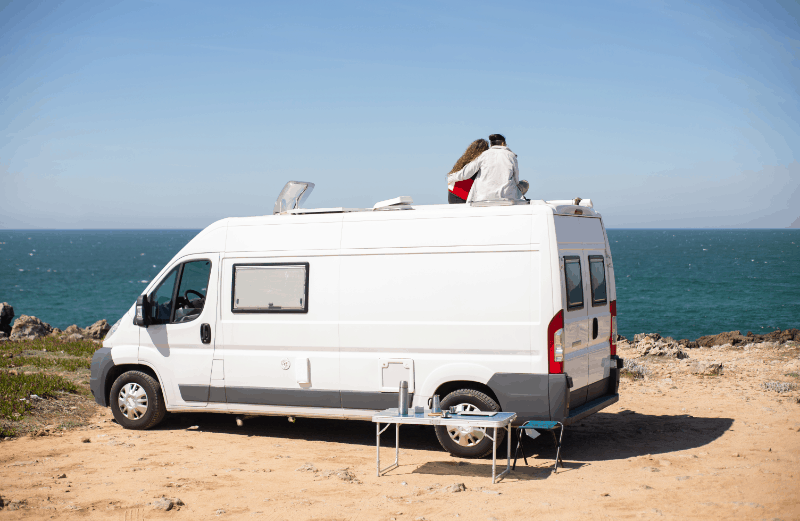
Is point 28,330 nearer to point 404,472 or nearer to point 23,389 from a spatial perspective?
point 23,389

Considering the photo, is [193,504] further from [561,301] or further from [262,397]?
[561,301]

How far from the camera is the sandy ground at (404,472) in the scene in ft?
20.5

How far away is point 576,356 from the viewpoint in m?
7.73

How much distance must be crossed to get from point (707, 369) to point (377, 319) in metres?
7.91

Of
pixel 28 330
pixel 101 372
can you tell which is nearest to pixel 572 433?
pixel 101 372

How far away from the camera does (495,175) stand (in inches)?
342

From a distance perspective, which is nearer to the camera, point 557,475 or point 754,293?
point 557,475

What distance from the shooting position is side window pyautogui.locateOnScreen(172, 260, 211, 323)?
9156 mm

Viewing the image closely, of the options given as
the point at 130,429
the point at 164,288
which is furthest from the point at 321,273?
the point at 130,429

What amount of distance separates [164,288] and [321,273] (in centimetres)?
225

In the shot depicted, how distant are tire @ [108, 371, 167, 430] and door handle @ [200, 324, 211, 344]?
96cm

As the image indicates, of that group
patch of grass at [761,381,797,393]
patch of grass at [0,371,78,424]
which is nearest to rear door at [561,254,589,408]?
patch of grass at [761,381,797,393]

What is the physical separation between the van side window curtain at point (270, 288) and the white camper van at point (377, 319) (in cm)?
2

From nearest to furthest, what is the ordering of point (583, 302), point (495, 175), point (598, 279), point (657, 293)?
point (583, 302) → point (598, 279) → point (495, 175) → point (657, 293)
